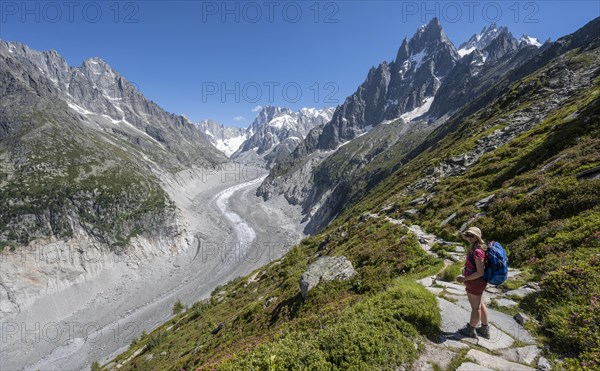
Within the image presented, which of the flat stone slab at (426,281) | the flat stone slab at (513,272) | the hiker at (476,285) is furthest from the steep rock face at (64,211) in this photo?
the flat stone slab at (513,272)

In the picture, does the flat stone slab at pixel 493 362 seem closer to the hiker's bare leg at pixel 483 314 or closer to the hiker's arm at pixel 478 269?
the hiker's bare leg at pixel 483 314

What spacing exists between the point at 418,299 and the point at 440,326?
907 millimetres

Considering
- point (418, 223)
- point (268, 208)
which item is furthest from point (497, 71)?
point (418, 223)

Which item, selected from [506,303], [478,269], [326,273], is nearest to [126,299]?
[326,273]

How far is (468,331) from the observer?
25.3 ft

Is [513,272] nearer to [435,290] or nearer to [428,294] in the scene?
[435,290]

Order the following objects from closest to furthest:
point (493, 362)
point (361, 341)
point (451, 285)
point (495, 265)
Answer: point (493, 362)
point (361, 341)
point (495, 265)
point (451, 285)

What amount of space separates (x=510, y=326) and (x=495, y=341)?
911 mm

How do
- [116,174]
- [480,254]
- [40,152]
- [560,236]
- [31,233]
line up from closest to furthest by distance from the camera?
[480,254] → [560,236] → [31,233] → [40,152] → [116,174]

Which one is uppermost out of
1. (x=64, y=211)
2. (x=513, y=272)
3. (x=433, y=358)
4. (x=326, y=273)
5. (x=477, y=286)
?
(x=64, y=211)

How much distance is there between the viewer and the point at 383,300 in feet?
29.7

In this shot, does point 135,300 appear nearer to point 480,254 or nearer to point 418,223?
point 418,223

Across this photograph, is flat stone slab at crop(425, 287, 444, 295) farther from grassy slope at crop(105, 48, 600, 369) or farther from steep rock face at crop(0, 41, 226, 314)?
steep rock face at crop(0, 41, 226, 314)

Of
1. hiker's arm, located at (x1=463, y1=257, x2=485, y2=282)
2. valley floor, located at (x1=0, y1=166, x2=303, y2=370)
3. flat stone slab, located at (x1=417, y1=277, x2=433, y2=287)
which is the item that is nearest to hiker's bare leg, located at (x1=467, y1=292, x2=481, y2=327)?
hiker's arm, located at (x1=463, y1=257, x2=485, y2=282)
